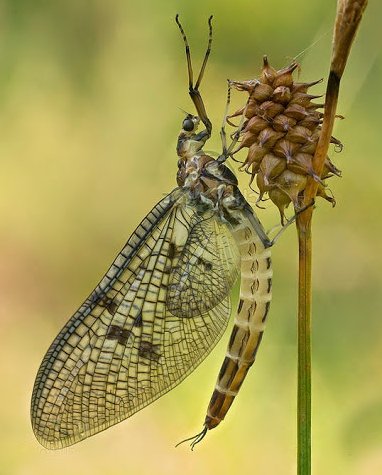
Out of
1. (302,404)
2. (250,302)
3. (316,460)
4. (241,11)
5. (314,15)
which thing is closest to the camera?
(302,404)

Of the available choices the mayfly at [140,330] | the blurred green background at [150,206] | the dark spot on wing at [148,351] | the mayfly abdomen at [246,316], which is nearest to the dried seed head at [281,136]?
the mayfly abdomen at [246,316]

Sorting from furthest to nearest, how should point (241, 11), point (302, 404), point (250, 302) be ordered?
1. point (241, 11)
2. point (250, 302)
3. point (302, 404)

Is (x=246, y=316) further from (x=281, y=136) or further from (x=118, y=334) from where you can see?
(x=281, y=136)

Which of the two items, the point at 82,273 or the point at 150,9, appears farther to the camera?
the point at 150,9

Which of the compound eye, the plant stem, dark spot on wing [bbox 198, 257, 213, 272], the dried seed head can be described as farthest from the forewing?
the plant stem

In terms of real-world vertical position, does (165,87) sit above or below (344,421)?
above

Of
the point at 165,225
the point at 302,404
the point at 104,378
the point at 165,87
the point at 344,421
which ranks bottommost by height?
the point at 302,404

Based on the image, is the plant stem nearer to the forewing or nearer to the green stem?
the green stem

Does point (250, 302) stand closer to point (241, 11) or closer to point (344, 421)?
point (344, 421)

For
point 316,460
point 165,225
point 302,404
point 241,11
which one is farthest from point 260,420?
point 241,11

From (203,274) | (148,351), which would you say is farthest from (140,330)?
(203,274)
